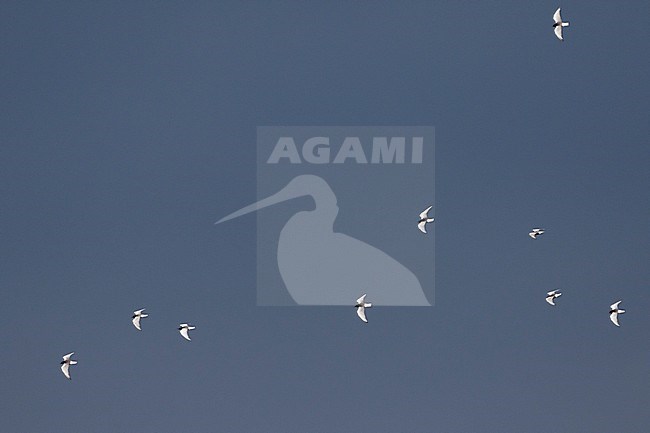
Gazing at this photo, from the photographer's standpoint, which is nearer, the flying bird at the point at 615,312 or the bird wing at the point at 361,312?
the flying bird at the point at 615,312

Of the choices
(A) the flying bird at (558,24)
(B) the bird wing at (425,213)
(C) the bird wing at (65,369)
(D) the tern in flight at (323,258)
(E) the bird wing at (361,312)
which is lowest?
(C) the bird wing at (65,369)

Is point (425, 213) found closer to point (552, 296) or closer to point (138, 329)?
point (552, 296)

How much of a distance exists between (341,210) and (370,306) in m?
1.95

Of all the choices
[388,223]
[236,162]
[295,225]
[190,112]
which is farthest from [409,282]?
[190,112]

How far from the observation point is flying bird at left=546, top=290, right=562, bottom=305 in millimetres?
20422

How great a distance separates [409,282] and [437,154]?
100 inches

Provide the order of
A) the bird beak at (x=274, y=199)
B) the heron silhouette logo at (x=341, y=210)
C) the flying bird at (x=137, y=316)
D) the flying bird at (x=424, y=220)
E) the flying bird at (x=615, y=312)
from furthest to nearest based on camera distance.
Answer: the bird beak at (x=274, y=199) → the heron silhouette logo at (x=341, y=210) → the flying bird at (x=424, y=220) → the flying bird at (x=137, y=316) → the flying bird at (x=615, y=312)

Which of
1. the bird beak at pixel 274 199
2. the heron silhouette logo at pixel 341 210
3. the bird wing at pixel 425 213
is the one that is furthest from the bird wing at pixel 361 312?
the bird beak at pixel 274 199

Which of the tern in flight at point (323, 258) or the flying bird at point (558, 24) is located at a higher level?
the flying bird at point (558, 24)

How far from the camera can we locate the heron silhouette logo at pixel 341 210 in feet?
69.1

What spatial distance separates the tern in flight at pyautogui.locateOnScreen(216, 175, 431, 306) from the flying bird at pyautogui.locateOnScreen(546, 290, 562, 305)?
2.65 metres

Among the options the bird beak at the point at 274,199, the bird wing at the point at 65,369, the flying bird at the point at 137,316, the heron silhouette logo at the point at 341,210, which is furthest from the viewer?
the bird beak at the point at 274,199

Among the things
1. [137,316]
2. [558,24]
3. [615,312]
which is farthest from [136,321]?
[558,24]

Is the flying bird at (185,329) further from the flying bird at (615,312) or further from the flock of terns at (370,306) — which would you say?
the flying bird at (615,312)
